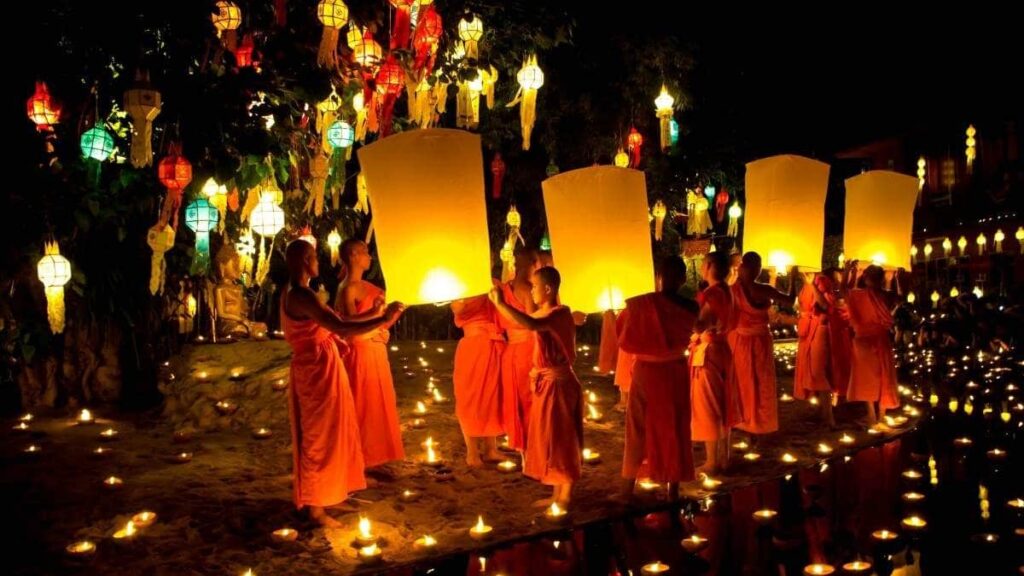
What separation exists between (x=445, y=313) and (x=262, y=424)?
915 cm

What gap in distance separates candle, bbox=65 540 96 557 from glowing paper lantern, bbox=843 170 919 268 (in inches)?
251

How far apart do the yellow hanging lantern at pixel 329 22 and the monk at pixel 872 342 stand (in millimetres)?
5561

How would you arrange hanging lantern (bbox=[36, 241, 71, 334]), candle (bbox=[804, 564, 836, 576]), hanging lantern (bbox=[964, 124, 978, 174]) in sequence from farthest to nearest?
1. hanging lantern (bbox=[964, 124, 978, 174])
2. hanging lantern (bbox=[36, 241, 71, 334])
3. candle (bbox=[804, 564, 836, 576])

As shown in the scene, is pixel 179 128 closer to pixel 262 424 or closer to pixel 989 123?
pixel 262 424

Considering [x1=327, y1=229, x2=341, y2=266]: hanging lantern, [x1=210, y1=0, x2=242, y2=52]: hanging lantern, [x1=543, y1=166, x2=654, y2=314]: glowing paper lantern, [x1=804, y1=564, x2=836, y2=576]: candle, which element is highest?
[x1=210, y1=0, x2=242, y2=52]: hanging lantern

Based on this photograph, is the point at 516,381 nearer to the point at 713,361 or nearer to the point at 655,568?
the point at 713,361

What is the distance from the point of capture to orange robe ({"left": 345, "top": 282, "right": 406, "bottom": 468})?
5906mm

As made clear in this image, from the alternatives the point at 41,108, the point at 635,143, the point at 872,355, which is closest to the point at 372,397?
the point at 41,108

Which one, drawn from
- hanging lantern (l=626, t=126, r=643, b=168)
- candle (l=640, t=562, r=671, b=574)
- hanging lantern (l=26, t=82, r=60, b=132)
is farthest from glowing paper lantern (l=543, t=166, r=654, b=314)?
hanging lantern (l=626, t=126, r=643, b=168)

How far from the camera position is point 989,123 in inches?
792

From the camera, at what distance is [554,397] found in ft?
16.6

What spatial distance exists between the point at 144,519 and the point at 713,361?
4.21 metres

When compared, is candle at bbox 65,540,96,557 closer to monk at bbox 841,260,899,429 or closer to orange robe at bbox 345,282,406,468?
orange robe at bbox 345,282,406,468

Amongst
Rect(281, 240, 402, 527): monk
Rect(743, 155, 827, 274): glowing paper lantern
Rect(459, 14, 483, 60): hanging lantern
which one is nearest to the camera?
Rect(281, 240, 402, 527): monk
